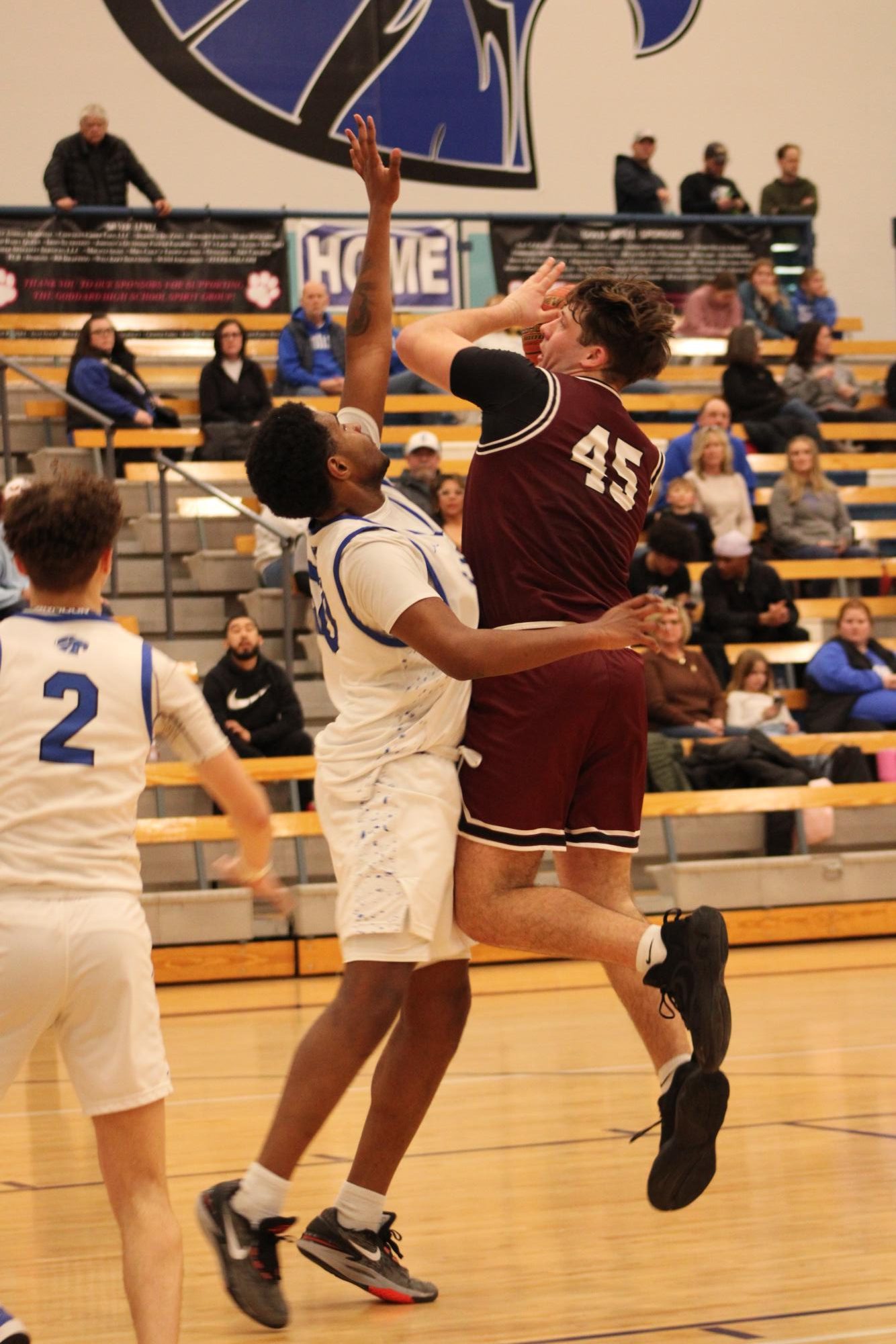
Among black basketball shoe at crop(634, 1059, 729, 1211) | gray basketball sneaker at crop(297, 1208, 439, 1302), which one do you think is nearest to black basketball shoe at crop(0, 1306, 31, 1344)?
gray basketball sneaker at crop(297, 1208, 439, 1302)

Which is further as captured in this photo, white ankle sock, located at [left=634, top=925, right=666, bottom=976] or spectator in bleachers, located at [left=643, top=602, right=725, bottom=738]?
spectator in bleachers, located at [left=643, top=602, right=725, bottom=738]

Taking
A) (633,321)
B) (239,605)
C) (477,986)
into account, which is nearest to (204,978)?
(477,986)

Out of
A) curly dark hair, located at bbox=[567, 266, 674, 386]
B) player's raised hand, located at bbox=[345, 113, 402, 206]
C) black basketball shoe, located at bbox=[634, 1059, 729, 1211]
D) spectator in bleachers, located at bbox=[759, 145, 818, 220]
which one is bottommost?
black basketball shoe, located at bbox=[634, 1059, 729, 1211]

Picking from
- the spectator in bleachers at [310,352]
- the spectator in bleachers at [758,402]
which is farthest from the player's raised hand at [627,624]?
the spectator in bleachers at [758,402]

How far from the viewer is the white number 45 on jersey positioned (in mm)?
3289

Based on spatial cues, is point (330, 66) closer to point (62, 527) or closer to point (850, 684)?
point (850, 684)

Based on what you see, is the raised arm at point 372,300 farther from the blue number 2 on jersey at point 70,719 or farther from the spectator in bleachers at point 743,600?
the spectator in bleachers at point 743,600

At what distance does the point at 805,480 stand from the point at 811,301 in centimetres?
364

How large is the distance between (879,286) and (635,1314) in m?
15.0

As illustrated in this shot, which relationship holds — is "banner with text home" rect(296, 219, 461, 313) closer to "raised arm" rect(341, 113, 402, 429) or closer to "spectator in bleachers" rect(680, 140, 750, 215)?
"spectator in bleachers" rect(680, 140, 750, 215)

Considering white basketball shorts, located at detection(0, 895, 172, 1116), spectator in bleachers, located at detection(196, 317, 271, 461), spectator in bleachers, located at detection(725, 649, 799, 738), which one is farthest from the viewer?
spectator in bleachers, located at detection(196, 317, 271, 461)

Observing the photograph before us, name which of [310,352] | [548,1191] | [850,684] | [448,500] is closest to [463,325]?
[548,1191]

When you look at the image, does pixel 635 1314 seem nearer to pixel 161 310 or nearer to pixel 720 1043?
pixel 720 1043

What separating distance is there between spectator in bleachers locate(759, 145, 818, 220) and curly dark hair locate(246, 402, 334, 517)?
1282 centimetres
